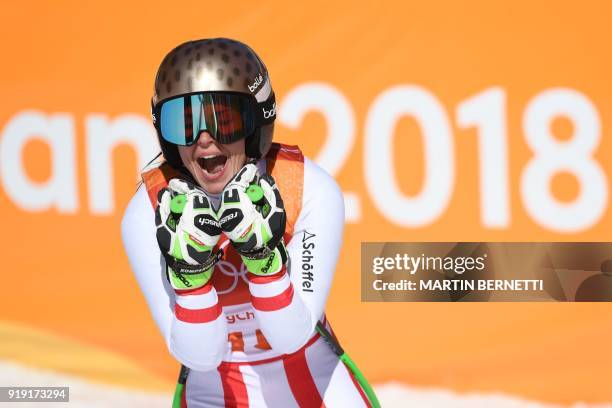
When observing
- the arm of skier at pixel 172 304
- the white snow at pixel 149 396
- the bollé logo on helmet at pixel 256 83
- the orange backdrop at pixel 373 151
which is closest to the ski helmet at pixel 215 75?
the bollé logo on helmet at pixel 256 83

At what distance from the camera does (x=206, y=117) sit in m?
1.77

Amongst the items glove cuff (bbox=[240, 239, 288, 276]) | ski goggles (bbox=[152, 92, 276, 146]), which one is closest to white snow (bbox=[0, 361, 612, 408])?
glove cuff (bbox=[240, 239, 288, 276])

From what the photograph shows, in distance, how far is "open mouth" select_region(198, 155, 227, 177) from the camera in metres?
1.85

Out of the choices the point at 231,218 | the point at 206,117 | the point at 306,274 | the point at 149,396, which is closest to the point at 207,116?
the point at 206,117

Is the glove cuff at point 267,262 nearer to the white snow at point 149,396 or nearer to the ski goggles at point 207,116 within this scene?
the ski goggles at point 207,116

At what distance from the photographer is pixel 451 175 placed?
3.50 meters

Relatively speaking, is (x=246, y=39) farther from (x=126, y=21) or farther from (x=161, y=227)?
(x=161, y=227)

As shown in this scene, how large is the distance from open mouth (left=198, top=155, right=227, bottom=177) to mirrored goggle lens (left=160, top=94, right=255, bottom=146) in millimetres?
71

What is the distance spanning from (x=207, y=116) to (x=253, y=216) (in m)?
0.28

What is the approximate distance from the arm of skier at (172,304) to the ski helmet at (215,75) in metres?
0.19

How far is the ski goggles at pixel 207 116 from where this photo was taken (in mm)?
1775

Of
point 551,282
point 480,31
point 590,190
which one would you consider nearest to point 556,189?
point 590,190

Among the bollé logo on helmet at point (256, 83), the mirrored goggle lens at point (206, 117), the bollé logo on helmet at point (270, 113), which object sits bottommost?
the mirrored goggle lens at point (206, 117)

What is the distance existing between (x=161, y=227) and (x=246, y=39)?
198cm
